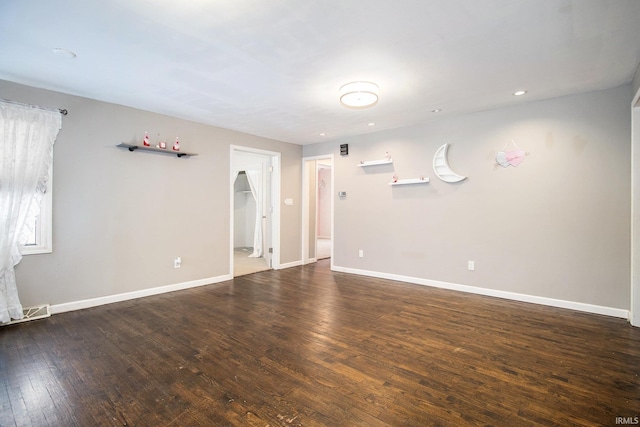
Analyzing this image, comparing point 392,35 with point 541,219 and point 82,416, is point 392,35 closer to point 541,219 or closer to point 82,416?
point 541,219

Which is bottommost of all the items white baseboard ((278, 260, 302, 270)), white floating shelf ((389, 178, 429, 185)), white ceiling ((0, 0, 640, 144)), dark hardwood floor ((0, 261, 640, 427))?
dark hardwood floor ((0, 261, 640, 427))

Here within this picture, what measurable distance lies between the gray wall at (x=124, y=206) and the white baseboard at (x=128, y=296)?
0.06 meters

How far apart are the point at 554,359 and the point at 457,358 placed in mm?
796

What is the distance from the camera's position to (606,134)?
3395mm

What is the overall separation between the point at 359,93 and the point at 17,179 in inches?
149

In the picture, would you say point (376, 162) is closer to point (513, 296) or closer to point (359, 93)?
point (359, 93)

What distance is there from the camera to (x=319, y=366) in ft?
7.63

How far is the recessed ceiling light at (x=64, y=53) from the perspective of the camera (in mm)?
2547

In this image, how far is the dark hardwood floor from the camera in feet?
5.90

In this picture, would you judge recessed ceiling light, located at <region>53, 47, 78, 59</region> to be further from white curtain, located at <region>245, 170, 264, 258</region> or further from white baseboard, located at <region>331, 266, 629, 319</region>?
white baseboard, located at <region>331, 266, 629, 319</region>

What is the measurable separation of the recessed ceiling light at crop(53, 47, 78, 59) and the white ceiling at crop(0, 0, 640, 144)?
5cm

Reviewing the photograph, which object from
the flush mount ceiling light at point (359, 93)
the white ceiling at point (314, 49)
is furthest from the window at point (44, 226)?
the flush mount ceiling light at point (359, 93)

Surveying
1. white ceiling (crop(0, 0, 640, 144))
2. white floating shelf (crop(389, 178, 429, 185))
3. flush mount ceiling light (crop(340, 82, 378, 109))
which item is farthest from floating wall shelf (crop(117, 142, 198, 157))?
white floating shelf (crop(389, 178, 429, 185))

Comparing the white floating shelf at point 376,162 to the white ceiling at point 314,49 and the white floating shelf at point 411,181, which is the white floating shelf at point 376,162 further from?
the white ceiling at point 314,49
